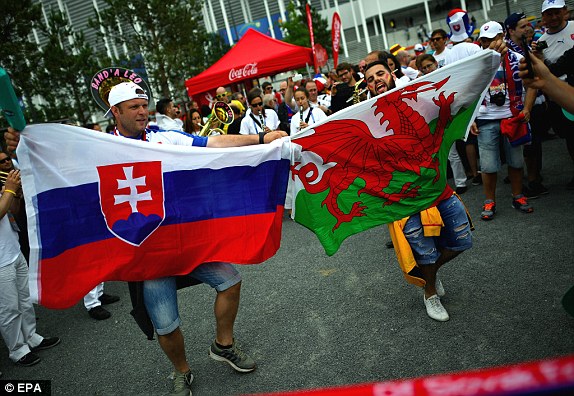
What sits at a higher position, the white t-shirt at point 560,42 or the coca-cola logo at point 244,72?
the coca-cola logo at point 244,72

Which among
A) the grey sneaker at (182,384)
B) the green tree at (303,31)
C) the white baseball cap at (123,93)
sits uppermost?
the green tree at (303,31)

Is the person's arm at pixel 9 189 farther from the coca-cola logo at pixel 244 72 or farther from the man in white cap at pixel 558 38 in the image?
the coca-cola logo at pixel 244 72

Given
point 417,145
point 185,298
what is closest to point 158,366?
point 185,298

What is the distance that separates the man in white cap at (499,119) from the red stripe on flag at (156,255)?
3.31 meters

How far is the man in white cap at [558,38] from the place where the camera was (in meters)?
5.35

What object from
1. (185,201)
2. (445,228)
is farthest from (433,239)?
(185,201)

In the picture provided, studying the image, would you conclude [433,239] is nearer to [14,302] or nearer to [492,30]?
[492,30]

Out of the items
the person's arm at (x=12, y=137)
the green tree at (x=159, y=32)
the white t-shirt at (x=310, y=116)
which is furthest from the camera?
the green tree at (x=159, y=32)

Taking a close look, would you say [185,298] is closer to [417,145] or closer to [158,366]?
[158,366]

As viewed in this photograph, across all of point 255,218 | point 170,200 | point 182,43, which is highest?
point 182,43

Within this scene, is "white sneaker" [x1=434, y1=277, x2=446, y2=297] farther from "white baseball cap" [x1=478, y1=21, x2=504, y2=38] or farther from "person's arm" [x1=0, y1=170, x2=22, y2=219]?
"person's arm" [x1=0, y1=170, x2=22, y2=219]

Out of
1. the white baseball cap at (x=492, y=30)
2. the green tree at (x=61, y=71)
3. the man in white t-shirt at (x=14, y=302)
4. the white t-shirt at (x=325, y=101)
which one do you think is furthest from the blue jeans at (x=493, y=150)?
the green tree at (x=61, y=71)

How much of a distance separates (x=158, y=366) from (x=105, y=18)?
1702cm

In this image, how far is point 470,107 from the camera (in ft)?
11.3
